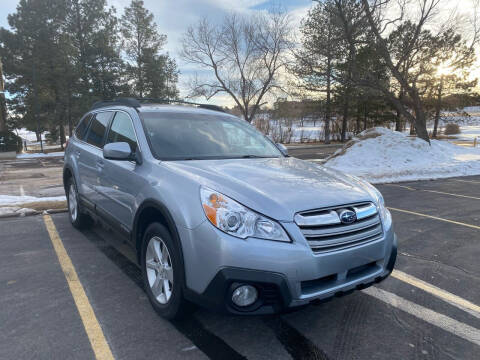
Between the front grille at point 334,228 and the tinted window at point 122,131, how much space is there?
1.90 meters

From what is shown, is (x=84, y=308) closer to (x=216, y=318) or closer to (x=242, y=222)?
(x=216, y=318)

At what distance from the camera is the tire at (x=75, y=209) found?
5.09m

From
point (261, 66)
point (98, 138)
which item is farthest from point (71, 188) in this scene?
point (261, 66)

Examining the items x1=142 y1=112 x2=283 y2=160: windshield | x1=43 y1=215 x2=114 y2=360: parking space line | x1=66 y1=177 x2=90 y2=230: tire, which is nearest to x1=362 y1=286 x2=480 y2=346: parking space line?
x1=142 y1=112 x2=283 y2=160: windshield

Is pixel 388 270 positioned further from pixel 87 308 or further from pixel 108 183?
pixel 108 183

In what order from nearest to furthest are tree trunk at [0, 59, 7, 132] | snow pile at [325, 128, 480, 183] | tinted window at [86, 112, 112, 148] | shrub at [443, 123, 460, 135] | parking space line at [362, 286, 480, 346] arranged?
parking space line at [362, 286, 480, 346] < tinted window at [86, 112, 112, 148] < snow pile at [325, 128, 480, 183] < tree trunk at [0, 59, 7, 132] < shrub at [443, 123, 460, 135]

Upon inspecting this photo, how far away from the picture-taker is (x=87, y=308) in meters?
3.04

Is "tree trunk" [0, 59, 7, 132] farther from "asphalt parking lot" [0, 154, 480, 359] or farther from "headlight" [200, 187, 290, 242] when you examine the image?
"headlight" [200, 187, 290, 242]

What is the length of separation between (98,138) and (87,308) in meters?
2.20

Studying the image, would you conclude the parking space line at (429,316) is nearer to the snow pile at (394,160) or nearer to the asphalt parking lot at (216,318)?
the asphalt parking lot at (216,318)

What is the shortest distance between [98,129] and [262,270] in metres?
3.29

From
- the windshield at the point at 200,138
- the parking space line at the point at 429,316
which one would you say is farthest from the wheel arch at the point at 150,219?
the parking space line at the point at 429,316

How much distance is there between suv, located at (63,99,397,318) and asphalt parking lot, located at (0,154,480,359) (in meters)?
0.33

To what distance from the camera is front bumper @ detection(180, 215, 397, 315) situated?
2180 mm
